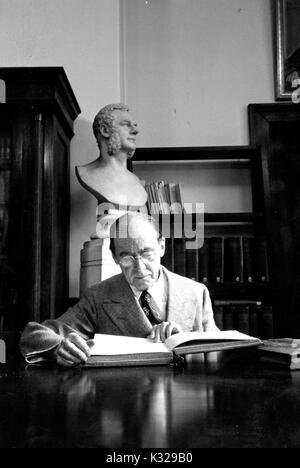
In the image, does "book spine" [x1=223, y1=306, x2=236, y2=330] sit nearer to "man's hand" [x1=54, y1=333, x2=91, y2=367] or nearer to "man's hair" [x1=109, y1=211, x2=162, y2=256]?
"man's hair" [x1=109, y1=211, x2=162, y2=256]

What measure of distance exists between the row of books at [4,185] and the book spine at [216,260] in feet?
3.99

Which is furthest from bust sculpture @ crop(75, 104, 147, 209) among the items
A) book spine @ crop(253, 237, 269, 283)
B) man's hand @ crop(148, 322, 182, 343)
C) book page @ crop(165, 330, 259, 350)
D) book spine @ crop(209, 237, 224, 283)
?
book page @ crop(165, 330, 259, 350)

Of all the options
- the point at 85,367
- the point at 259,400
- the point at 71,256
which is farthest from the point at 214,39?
the point at 259,400

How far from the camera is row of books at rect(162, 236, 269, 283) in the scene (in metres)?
3.21

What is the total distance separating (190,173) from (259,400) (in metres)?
2.91

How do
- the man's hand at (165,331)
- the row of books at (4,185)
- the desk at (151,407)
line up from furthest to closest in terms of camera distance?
the row of books at (4,185) < the man's hand at (165,331) < the desk at (151,407)

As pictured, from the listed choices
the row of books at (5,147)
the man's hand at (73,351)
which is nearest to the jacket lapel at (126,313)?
the man's hand at (73,351)

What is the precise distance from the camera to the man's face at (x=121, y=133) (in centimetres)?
305

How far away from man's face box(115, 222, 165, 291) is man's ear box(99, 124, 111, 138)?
154 centimetres

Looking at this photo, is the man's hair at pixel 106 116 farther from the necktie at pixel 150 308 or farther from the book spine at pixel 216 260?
the necktie at pixel 150 308

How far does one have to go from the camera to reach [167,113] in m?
3.71

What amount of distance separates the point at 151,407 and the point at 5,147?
2.32m
